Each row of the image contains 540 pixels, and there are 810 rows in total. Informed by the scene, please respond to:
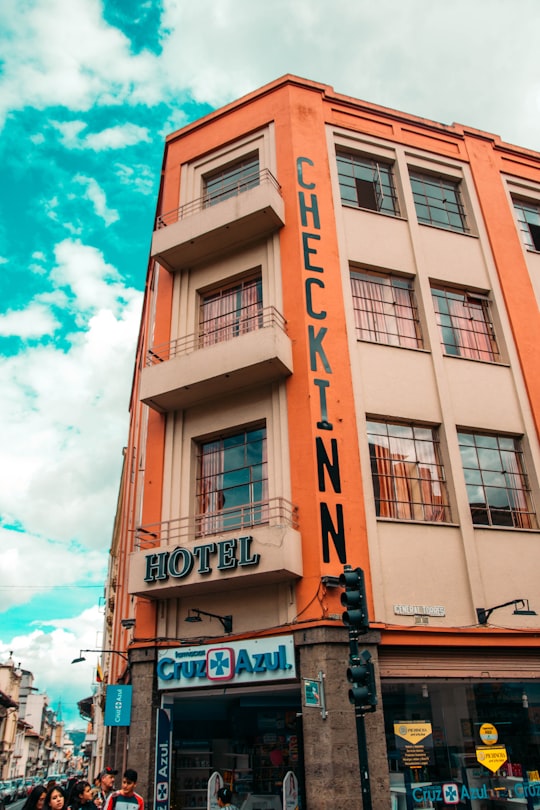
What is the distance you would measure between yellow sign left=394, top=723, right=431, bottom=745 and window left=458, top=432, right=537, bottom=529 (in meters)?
4.31

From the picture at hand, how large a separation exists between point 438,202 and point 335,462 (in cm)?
943

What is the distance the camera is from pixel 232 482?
14.3m

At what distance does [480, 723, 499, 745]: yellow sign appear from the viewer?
11852 millimetres

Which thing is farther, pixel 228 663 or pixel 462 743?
pixel 228 663

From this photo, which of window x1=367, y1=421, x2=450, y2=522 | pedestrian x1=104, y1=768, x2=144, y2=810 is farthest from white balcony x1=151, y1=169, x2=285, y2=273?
pedestrian x1=104, y1=768, x2=144, y2=810

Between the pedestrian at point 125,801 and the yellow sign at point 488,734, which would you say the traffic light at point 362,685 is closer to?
the pedestrian at point 125,801

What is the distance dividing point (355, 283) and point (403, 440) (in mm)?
4285

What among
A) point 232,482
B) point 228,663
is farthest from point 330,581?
point 232,482

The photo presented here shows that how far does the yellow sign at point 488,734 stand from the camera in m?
11.9

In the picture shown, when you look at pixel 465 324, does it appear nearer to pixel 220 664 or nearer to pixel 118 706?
pixel 220 664

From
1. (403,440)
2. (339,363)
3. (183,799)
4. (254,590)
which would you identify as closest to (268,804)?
(183,799)

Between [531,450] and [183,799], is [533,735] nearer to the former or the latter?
[531,450]

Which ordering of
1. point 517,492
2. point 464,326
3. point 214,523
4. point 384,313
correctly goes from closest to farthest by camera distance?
1. point 214,523
2. point 517,492
3. point 384,313
4. point 464,326

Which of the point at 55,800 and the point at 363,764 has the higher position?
the point at 363,764
